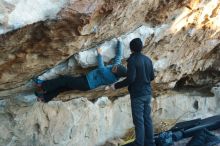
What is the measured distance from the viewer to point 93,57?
6.21m

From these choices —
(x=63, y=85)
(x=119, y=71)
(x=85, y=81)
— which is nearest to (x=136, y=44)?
(x=119, y=71)

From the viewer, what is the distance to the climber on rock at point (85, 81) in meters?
5.97

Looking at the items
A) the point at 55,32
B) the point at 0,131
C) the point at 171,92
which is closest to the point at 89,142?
the point at 0,131

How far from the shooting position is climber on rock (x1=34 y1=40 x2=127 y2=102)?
5973 mm

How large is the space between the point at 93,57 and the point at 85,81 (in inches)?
15.6

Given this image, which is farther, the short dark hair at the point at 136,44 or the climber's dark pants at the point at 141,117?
the climber's dark pants at the point at 141,117

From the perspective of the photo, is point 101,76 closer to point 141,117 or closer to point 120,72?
point 120,72

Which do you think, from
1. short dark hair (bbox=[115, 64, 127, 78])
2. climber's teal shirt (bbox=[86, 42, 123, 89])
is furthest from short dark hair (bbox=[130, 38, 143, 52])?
climber's teal shirt (bbox=[86, 42, 123, 89])

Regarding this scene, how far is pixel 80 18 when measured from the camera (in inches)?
199

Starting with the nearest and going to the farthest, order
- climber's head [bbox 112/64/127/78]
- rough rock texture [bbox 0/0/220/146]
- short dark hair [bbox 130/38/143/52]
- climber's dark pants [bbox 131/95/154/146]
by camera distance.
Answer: rough rock texture [bbox 0/0/220/146]
short dark hair [bbox 130/38/143/52]
climber's head [bbox 112/64/127/78]
climber's dark pants [bbox 131/95/154/146]

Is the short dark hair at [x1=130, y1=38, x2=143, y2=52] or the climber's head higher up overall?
the short dark hair at [x1=130, y1=38, x2=143, y2=52]

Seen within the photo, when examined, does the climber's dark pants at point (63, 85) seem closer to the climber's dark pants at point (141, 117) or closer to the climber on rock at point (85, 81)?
the climber on rock at point (85, 81)

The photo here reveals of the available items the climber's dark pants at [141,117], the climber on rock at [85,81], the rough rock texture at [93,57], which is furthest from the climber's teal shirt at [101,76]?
the climber's dark pants at [141,117]

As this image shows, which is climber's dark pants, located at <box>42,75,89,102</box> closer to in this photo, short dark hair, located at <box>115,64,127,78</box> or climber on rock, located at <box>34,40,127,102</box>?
climber on rock, located at <box>34,40,127,102</box>
